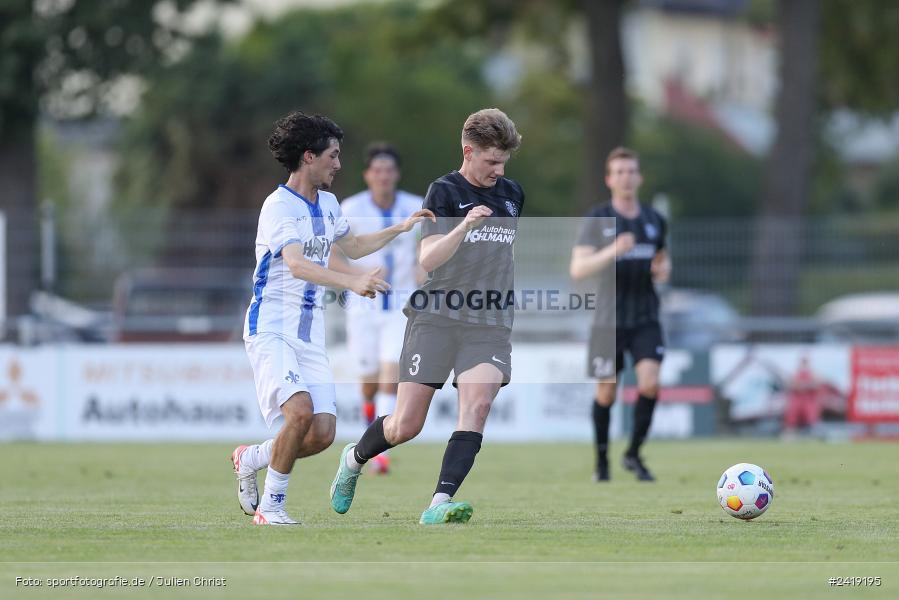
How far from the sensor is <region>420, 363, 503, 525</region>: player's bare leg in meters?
8.48

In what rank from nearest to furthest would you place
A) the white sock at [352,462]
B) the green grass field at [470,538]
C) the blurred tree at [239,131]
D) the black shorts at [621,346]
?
1. the green grass field at [470,538]
2. the white sock at [352,462]
3. the black shorts at [621,346]
4. the blurred tree at [239,131]

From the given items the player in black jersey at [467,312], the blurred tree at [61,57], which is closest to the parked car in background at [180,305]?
the blurred tree at [61,57]

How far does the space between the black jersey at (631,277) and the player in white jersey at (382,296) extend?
5.18ft

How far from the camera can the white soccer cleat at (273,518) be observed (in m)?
8.51

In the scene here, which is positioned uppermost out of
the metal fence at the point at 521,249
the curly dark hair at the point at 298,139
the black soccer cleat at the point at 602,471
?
the metal fence at the point at 521,249

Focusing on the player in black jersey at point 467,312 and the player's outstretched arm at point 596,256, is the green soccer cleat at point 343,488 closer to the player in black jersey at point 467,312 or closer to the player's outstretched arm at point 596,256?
the player in black jersey at point 467,312

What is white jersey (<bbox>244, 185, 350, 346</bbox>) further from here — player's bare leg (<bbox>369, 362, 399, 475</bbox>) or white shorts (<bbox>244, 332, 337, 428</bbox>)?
player's bare leg (<bbox>369, 362, 399, 475</bbox>)

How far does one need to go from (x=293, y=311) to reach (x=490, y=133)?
142cm

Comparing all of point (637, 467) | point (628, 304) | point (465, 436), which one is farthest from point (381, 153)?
point (465, 436)

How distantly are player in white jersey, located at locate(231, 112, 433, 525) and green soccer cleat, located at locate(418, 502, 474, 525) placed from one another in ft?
2.19

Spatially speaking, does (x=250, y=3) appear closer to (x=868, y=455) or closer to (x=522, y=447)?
(x=522, y=447)

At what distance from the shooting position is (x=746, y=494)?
8.90 m

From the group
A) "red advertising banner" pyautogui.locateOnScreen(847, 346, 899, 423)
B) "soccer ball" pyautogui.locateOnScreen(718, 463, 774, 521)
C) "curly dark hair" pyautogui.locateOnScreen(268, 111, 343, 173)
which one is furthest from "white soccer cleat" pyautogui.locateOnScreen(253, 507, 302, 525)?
"red advertising banner" pyautogui.locateOnScreen(847, 346, 899, 423)

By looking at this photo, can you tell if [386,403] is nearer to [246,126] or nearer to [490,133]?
[490,133]
